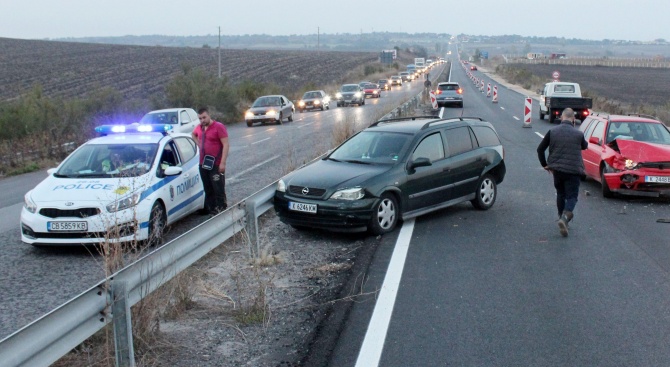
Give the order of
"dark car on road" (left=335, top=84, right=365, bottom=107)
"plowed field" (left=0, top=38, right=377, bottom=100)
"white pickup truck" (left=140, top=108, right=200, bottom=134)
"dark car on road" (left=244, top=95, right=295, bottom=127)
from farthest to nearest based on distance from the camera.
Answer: "plowed field" (left=0, top=38, right=377, bottom=100) < "dark car on road" (left=335, top=84, right=365, bottom=107) < "dark car on road" (left=244, top=95, right=295, bottom=127) < "white pickup truck" (left=140, top=108, right=200, bottom=134)

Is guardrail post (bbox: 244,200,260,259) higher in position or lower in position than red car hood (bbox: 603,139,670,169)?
lower

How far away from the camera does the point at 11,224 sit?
36.8 ft

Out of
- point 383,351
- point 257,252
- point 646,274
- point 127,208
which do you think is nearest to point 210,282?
point 257,252

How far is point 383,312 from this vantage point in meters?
6.45

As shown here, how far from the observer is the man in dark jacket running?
32.0 feet

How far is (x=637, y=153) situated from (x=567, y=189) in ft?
11.5

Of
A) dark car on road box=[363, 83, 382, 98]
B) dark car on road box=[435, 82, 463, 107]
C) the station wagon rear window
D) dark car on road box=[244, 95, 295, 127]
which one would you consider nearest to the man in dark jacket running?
dark car on road box=[244, 95, 295, 127]

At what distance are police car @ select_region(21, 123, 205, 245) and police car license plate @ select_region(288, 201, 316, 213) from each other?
1.77 meters

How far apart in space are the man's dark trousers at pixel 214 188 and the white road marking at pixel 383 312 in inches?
119

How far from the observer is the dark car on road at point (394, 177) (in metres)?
9.44

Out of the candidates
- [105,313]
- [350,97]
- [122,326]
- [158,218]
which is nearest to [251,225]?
[158,218]

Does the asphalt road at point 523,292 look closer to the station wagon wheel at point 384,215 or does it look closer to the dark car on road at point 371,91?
the station wagon wheel at point 384,215

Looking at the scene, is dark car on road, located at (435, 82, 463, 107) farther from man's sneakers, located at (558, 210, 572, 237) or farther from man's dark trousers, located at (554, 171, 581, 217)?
man's sneakers, located at (558, 210, 572, 237)

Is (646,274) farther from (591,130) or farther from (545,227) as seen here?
(591,130)
